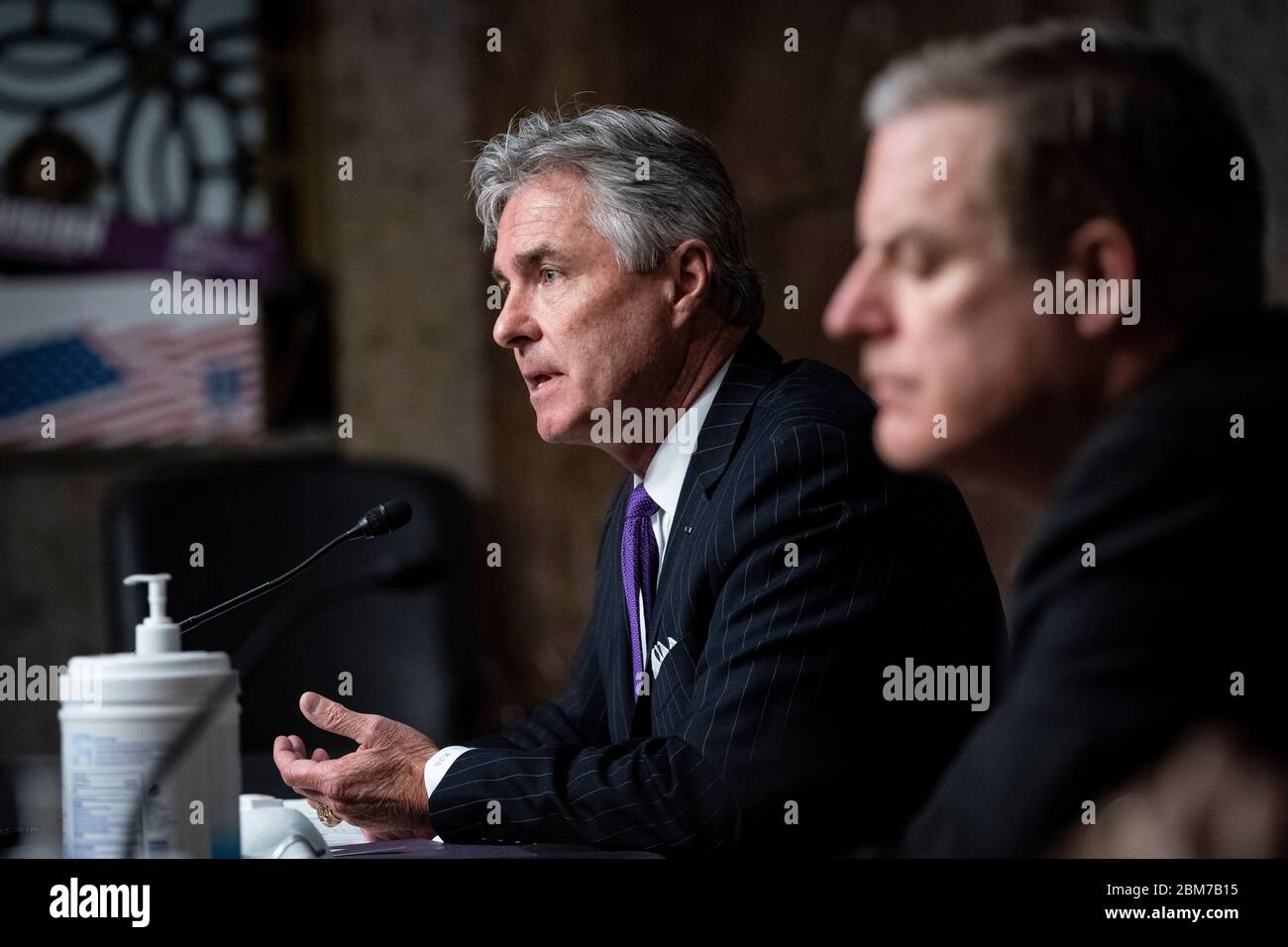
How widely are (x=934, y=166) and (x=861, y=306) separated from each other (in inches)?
3.9

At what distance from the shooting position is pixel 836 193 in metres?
2.97

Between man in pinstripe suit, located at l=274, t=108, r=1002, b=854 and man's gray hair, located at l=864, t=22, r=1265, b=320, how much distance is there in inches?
16.1

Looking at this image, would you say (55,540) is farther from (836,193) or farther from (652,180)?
(652,180)

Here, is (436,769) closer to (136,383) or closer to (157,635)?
(157,635)

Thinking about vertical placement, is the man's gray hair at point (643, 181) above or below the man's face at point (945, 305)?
above

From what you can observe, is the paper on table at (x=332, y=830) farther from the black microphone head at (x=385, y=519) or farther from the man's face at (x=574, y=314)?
the man's face at (x=574, y=314)

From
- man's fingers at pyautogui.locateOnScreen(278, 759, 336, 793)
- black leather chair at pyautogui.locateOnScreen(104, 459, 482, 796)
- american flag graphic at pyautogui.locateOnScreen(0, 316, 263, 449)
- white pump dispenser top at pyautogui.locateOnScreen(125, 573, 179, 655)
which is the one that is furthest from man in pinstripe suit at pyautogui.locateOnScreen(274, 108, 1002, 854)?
american flag graphic at pyautogui.locateOnScreen(0, 316, 263, 449)

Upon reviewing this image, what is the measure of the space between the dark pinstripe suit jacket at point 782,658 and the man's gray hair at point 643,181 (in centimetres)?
18

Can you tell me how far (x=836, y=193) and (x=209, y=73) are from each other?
1.52 meters

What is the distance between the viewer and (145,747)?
0.91 metres

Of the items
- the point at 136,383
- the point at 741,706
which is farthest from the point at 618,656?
the point at 136,383

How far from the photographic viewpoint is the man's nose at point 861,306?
3.00 feet

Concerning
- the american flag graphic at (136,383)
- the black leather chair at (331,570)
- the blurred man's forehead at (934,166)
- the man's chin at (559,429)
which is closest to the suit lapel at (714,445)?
the man's chin at (559,429)

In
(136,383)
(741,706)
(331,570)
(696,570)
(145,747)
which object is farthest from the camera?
(136,383)
